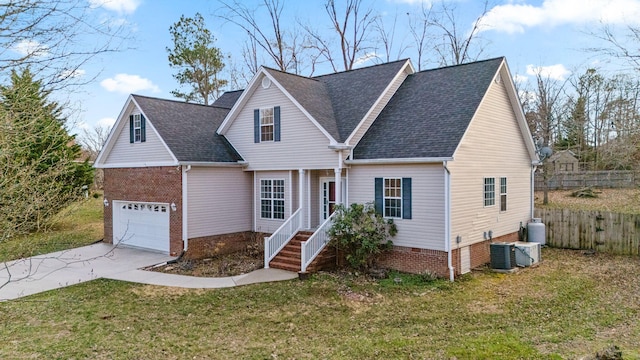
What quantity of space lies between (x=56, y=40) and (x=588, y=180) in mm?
36276

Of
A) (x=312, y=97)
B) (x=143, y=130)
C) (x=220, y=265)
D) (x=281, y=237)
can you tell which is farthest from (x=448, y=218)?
(x=143, y=130)

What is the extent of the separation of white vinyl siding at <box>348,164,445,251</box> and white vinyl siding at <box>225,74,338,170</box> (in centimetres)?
202

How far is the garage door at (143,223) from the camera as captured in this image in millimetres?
16188

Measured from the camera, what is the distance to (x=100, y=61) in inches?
185

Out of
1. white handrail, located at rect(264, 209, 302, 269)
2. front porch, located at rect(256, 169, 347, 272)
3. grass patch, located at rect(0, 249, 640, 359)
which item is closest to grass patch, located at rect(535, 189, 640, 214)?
grass patch, located at rect(0, 249, 640, 359)

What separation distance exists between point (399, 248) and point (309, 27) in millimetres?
22948

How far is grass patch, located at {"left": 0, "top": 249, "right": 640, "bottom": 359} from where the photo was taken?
759 cm

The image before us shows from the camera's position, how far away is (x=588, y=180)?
32344 millimetres

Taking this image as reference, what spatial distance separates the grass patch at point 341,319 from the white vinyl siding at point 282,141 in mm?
4218

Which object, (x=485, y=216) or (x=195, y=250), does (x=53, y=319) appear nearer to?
(x=195, y=250)

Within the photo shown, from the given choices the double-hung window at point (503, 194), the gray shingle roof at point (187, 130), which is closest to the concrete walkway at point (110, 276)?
the gray shingle roof at point (187, 130)

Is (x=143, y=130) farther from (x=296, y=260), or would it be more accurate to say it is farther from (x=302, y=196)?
(x=296, y=260)

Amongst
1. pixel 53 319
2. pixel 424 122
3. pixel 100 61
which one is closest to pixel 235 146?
pixel 424 122

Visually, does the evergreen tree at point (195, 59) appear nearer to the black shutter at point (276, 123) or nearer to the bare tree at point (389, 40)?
the bare tree at point (389, 40)
